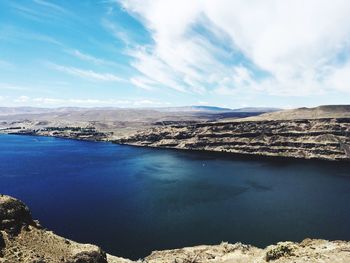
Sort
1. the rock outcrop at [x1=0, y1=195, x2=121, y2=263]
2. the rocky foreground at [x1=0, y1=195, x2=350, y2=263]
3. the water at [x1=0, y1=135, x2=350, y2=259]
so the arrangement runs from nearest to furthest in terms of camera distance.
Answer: the rock outcrop at [x1=0, y1=195, x2=121, y2=263] → the rocky foreground at [x1=0, y1=195, x2=350, y2=263] → the water at [x1=0, y1=135, x2=350, y2=259]

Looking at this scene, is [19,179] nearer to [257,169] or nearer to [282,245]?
[257,169]

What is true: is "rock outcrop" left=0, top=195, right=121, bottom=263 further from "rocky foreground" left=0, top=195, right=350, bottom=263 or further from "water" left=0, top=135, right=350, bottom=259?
"water" left=0, top=135, right=350, bottom=259

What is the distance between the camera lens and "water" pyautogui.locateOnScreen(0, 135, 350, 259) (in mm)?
84062

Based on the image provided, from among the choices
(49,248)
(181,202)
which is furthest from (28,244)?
(181,202)

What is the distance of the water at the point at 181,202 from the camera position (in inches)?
3310

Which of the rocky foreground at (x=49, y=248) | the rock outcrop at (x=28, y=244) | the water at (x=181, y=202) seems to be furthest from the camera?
the water at (x=181, y=202)

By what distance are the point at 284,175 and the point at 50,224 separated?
11277cm

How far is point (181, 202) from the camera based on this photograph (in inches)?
4500

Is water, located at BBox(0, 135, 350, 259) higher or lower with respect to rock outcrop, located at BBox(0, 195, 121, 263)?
lower

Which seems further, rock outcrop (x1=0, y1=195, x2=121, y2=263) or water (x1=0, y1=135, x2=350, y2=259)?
water (x1=0, y1=135, x2=350, y2=259)

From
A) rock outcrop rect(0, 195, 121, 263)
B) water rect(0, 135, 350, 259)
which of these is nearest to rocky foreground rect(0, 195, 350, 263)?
rock outcrop rect(0, 195, 121, 263)

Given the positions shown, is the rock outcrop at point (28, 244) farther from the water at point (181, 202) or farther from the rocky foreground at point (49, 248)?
the water at point (181, 202)

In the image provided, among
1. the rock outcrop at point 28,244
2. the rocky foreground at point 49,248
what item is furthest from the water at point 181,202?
the rock outcrop at point 28,244

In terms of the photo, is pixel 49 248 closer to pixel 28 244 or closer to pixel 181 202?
pixel 28 244
